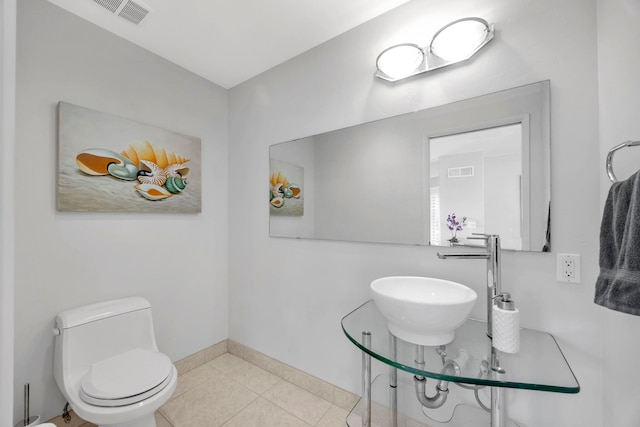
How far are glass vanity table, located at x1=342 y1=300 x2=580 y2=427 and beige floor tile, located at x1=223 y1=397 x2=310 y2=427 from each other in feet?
1.36

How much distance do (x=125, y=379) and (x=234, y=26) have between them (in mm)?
2180

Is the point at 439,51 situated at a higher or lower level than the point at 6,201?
higher

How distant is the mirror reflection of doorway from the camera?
3.97 ft

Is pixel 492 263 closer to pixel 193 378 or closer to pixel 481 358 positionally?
pixel 481 358

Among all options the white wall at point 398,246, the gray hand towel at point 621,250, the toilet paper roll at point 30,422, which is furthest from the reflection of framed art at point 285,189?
the toilet paper roll at point 30,422

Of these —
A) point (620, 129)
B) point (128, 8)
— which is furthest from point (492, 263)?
point (128, 8)

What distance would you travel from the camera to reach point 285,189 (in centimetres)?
207

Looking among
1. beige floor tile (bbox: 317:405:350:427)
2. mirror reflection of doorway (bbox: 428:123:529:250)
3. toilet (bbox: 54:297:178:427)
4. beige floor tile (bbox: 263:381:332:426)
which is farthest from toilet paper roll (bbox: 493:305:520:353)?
toilet (bbox: 54:297:178:427)

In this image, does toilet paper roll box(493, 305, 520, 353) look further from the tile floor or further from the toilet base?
the toilet base

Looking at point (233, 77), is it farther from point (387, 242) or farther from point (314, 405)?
point (314, 405)

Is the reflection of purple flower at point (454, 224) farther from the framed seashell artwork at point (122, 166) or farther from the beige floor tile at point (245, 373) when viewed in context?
the framed seashell artwork at point (122, 166)

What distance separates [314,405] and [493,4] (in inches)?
98.5

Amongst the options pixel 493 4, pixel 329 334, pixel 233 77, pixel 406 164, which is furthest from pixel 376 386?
pixel 233 77

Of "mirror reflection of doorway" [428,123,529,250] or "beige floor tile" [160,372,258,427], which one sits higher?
"mirror reflection of doorway" [428,123,529,250]
